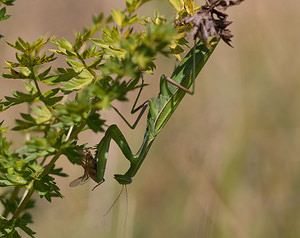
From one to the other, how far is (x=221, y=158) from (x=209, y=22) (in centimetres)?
258

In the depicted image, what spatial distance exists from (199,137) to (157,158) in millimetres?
469

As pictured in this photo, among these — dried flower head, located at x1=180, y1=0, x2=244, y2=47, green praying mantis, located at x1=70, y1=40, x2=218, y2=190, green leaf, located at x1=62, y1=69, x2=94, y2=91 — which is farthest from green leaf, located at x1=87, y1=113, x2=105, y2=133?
green praying mantis, located at x1=70, y1=40, x2=218, y2=190

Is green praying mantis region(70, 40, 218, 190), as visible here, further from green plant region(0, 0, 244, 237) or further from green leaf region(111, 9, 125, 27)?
green leaf region(111, 9, 125, 27)

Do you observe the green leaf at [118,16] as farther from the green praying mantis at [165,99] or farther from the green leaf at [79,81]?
the green praying mantis at [165,99]

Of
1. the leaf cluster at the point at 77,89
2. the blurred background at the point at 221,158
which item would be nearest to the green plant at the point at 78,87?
the leaf cluster at the point at 77,89

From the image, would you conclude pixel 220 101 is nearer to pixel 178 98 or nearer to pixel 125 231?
pixel 125 231

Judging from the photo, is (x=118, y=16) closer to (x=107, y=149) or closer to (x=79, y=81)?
(x=79, y=81)

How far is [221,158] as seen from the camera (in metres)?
3.83

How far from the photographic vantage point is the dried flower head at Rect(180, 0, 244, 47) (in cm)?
136

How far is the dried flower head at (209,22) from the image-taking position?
1.36m

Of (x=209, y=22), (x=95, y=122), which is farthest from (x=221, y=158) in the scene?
(x=95, y=122)

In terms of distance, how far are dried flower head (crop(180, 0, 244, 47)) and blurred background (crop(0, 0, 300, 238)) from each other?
1531 mm

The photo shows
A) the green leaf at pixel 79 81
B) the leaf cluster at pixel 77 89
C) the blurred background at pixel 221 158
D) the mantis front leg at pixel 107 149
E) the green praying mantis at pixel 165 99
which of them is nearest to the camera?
the leaf cluster at pixel 77 89

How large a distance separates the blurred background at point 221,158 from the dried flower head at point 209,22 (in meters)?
1.53
